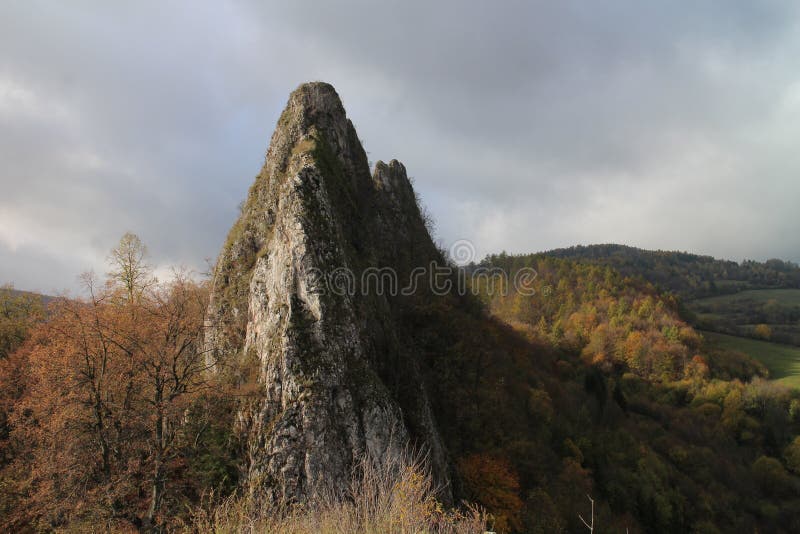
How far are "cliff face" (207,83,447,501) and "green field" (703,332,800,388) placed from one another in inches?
4265

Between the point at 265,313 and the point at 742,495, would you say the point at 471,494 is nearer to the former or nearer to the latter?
the point at 265,313

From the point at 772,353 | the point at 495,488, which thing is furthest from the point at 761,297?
the point at 495,488

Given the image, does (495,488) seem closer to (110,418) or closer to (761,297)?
(110,418)

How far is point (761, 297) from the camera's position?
6791 inches

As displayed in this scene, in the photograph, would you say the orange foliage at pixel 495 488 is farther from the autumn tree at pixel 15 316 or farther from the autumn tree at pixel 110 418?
the autumn tree at pixel 15 316

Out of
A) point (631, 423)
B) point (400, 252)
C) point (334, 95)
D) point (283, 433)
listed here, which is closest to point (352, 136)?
point (334, 95)

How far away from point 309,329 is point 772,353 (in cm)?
14153

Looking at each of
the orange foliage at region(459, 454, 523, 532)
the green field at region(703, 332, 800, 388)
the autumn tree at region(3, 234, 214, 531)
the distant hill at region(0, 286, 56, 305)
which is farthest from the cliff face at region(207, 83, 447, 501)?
the green field at region(703, 332, 800, 388)

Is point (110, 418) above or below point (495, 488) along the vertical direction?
above

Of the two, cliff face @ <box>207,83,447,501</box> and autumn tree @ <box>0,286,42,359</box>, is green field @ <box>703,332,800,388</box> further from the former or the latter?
autumn tree @ <box>0,286,42,359</box>

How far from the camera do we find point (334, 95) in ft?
89.7

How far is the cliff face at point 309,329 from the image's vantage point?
51.9 feet

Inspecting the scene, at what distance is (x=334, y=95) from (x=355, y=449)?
75.5ft

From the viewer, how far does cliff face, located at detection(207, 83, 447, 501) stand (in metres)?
15.8
